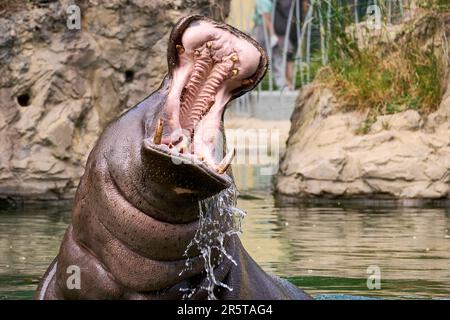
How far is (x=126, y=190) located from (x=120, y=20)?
707 centimetres

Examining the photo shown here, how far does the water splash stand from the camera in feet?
14.2

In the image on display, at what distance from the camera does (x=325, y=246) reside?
27.5ft

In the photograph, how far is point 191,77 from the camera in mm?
4438

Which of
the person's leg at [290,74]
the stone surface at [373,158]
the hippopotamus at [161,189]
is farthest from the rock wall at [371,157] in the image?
the person's leg at [290,74]

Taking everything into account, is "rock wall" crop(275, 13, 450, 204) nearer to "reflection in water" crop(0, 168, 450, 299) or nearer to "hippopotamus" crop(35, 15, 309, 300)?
"reflection in water" crop(0, 168, 450, 299)

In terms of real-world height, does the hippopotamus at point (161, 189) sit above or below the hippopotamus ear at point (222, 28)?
below

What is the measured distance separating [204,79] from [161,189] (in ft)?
1.64

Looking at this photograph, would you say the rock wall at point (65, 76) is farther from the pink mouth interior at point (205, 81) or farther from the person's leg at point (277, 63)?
the person's leg at point (277, 63)

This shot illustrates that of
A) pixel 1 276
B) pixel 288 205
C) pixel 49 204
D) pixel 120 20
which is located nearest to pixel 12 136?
pixel 49 204

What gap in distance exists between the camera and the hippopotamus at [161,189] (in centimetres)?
425

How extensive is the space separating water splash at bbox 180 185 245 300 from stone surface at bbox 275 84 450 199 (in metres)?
6.23

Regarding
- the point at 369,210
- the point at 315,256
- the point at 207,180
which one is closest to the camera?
the point at 207,180

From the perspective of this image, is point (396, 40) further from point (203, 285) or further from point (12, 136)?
point (203, 285)

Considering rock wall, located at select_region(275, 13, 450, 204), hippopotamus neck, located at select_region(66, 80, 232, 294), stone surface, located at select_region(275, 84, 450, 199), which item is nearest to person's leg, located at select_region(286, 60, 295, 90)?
rock wall, located at select_region(275, 13, 450, 204)
